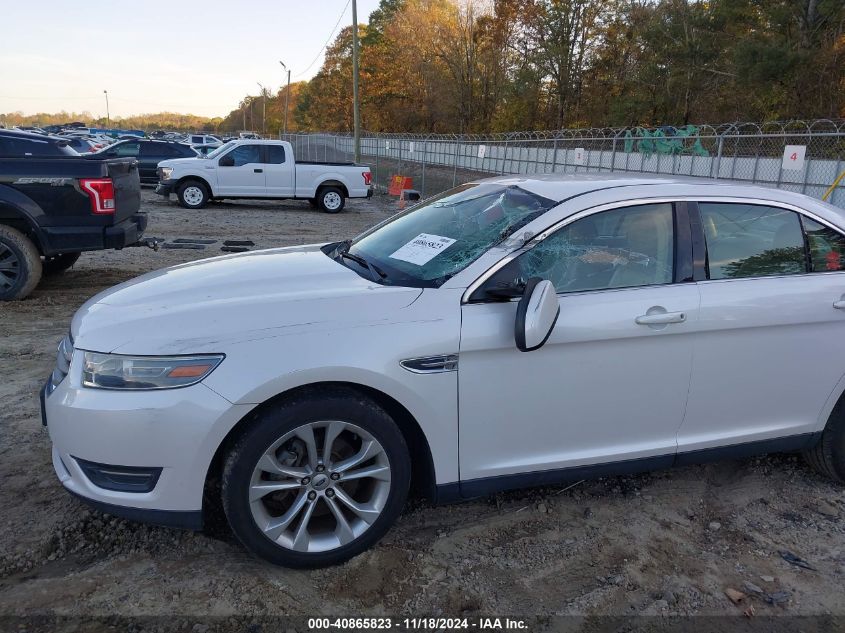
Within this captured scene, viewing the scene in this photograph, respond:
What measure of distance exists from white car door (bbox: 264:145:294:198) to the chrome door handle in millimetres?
15430

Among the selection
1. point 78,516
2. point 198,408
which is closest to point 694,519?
point 198,408

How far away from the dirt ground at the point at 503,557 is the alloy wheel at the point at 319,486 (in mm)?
175

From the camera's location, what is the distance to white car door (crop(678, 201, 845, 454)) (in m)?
3.23

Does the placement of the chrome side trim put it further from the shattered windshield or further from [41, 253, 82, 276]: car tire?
[41, 253, 82, 276]: car tire

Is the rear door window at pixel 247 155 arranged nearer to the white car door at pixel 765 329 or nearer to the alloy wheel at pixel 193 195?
the alloy wheel at pixel 193 195

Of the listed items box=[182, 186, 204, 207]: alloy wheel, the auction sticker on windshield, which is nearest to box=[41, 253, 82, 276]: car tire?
the auction sticker on windshield

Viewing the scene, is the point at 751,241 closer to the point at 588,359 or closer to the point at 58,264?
the point at 588,359

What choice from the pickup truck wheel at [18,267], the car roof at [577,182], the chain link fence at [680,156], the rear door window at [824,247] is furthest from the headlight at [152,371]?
the pickup truck wheel at [18,267]

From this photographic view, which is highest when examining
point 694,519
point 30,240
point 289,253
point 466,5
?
point 466,5

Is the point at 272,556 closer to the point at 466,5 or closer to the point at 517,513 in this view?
the point at 517,513

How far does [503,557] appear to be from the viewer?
301 cm

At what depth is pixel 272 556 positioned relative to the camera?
9.09 feet

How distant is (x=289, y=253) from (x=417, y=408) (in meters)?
1.60

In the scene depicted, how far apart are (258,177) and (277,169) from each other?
1.75 feet
